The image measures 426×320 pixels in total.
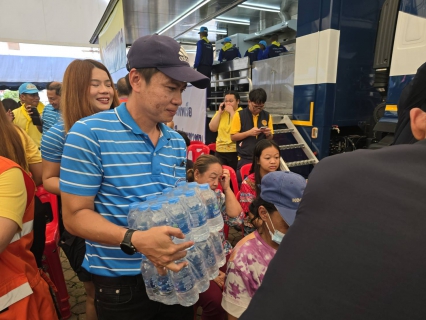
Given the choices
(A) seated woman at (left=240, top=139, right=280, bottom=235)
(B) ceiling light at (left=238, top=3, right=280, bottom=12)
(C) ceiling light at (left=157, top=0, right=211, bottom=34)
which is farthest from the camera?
(B) ceiling light at (left=238, top=3, right=280, bottom=12)

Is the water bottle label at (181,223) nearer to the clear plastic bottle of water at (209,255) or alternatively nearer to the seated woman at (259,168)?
the clear plastic bottle of water at (209,255)

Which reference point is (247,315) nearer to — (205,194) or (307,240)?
(307,240)

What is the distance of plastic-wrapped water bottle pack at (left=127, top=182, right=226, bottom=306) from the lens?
1118mm

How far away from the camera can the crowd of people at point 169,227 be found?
22.6 inches

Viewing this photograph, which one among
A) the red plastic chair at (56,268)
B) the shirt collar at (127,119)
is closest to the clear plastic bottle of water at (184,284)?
the shirt collar at (127,119)

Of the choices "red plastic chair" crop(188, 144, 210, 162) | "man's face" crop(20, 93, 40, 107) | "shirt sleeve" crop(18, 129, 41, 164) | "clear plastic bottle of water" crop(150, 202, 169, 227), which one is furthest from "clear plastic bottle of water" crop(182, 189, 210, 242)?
"man's face" crop(20, 93, 40, 107)

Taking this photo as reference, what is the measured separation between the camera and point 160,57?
1.14m

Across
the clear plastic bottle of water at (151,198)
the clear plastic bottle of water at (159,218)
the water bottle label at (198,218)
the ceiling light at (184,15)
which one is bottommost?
the water bottle label at (198,218)

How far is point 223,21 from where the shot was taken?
11039mm

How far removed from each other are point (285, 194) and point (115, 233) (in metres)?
0.91

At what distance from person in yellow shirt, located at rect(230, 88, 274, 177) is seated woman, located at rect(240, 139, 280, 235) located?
81cm

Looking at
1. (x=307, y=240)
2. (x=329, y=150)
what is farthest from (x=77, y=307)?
(x=329, y=150)

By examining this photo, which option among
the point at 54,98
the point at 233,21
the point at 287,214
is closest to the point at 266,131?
the point at 287,214

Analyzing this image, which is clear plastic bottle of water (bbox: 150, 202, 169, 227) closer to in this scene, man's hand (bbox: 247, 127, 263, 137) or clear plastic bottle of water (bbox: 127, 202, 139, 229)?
clear plastic bottle of water (bbox: 127, 202, 139, 229)
